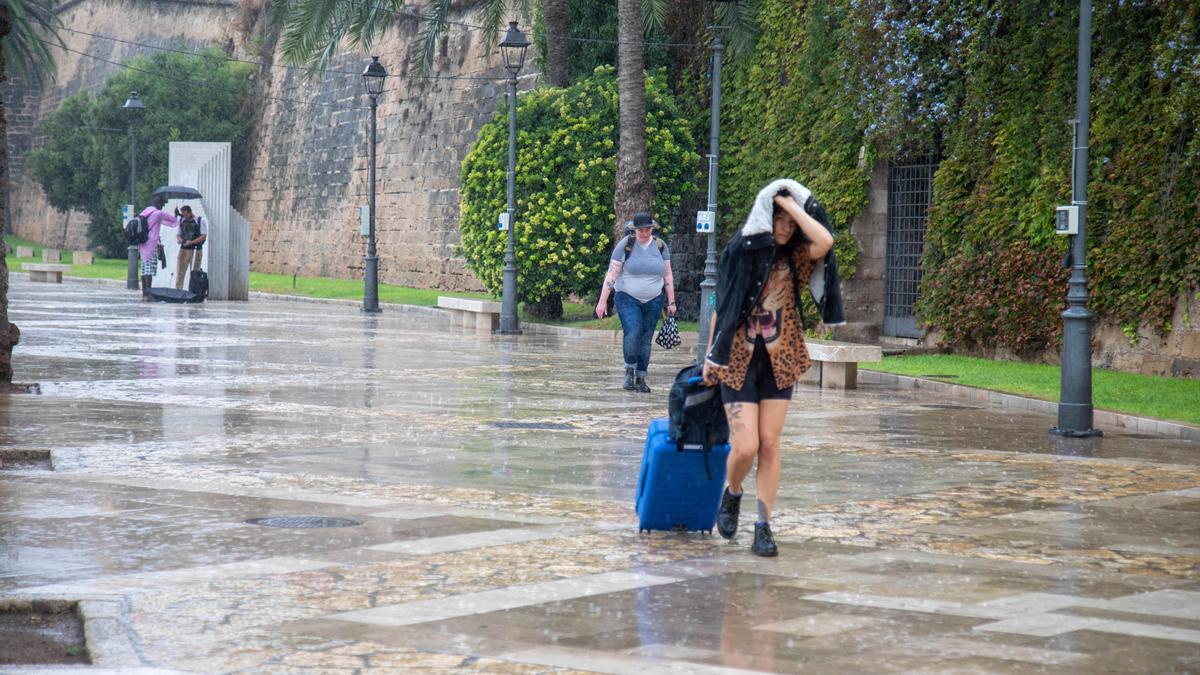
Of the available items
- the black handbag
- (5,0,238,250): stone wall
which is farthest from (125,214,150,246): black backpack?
(5,0,238,250): stone wall

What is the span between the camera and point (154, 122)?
51.1m

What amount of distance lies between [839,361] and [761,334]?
9.73 m

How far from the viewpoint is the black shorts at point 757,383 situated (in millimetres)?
7012

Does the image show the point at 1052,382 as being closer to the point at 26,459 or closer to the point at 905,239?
the point at 905,239

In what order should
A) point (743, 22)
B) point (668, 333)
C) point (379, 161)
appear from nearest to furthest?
1. point (668, 333)
2. point (743, 22)
3. point (379, 161)

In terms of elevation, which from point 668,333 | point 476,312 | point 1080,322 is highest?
point 1080,322

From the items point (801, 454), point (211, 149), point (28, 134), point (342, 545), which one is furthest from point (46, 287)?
point (28, 134)

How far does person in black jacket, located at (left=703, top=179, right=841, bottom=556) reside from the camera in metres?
6.98

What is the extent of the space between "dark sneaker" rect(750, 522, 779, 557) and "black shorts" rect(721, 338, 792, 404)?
0.54 meters

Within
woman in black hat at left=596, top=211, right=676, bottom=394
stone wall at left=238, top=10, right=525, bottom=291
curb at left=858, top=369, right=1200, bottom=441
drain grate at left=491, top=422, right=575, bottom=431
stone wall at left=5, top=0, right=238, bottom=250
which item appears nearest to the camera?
drain grate at left=491, top=422, right=575, bottom=431

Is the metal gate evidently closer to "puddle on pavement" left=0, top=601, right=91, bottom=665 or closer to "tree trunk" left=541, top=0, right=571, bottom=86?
"tree trunk" left=541, top=0, right=571, bottom=86

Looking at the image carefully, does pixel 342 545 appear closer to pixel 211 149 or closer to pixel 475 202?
pixel 475 202

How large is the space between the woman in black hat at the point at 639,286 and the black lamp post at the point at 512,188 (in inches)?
399

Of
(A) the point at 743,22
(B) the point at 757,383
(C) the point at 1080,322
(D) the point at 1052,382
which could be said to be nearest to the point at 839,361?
(D) the point at 1052,382
